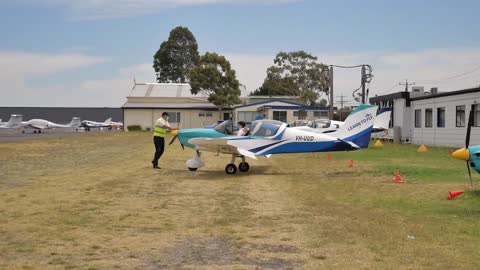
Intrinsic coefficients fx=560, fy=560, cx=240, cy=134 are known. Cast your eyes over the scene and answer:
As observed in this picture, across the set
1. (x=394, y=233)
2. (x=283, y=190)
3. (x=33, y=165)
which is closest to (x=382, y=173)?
(x=283, y=190)

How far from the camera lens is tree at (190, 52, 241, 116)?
7056cm

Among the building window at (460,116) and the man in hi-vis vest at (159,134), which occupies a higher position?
the building window at (460,116)

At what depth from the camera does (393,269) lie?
581cm

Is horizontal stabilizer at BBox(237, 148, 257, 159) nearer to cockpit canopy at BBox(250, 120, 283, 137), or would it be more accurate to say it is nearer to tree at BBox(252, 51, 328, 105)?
cockpit canopy at BBox(250, 120, 283, 137)

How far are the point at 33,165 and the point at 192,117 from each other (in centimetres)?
5348

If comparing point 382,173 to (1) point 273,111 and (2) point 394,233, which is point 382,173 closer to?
(2) point 394,233

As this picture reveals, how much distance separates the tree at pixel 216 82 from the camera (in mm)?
70562

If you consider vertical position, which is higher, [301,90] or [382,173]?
[301,90]

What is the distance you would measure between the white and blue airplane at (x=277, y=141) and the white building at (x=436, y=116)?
12586 millimetres

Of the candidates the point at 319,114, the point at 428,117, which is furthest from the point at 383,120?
the point at 319,114

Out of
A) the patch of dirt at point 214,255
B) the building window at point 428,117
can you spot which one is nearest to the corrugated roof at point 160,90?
the building window at point 428,117

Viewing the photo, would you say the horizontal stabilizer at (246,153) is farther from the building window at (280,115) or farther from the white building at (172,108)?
the white building at (172,108)

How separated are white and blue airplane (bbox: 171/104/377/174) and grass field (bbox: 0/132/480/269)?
1.56m

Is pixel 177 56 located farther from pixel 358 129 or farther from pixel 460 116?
pixel 358 129
